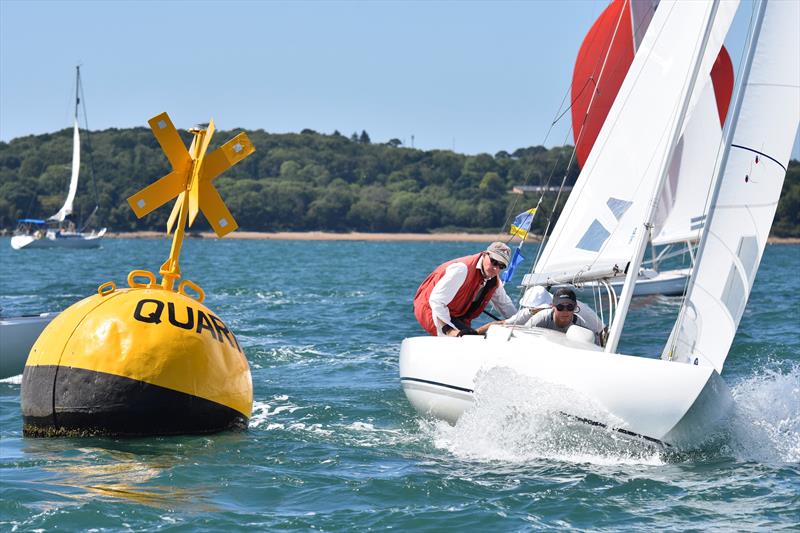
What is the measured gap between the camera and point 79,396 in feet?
25.9

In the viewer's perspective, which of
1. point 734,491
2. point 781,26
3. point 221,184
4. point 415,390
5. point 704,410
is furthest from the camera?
point 221,184

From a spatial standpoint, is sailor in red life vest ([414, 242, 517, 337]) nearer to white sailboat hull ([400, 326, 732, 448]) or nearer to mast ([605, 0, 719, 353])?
white sailboat hull ([400, 326, 732, 448])

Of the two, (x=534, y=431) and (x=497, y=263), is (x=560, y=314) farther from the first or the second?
(x=534, y=431)

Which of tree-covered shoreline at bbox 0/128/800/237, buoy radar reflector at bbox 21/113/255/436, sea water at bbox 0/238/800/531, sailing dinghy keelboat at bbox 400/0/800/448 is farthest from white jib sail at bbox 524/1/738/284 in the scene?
tree-covered shoreline at bbox 0/128/800/237

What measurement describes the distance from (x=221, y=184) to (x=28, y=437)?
392 ft

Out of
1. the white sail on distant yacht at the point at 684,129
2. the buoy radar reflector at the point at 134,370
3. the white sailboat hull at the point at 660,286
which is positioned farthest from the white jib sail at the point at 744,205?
the white sailboat hull at the point at 660,286

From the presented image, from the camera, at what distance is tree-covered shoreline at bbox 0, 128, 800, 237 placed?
112 meters

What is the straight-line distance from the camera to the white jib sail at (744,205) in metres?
8.30

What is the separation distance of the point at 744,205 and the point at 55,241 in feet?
206

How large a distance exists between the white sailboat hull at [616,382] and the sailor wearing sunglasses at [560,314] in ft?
1.72

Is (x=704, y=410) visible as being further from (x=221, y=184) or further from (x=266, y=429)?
(x=221, y=184)

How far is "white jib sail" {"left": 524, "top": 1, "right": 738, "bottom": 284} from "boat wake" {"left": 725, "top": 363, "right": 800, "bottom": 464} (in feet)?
5.12

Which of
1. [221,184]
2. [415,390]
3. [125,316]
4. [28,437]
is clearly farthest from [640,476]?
[221,184]

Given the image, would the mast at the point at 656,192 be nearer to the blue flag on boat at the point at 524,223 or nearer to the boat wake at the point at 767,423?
the boat wake at the point at 767,423
